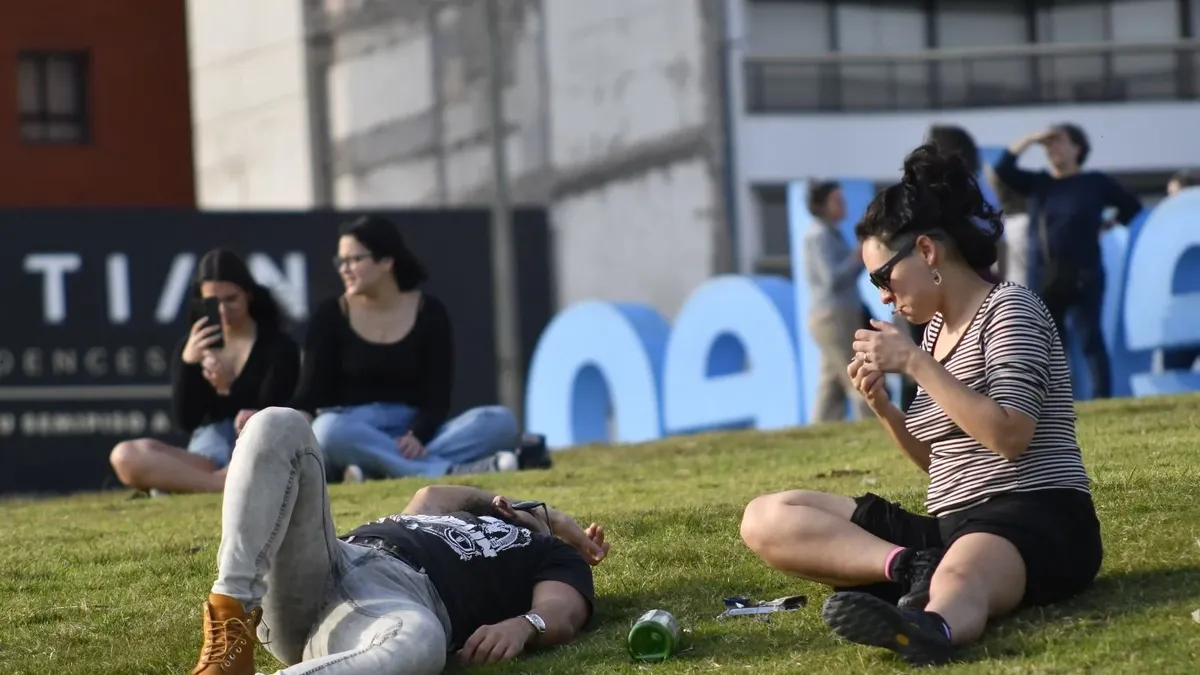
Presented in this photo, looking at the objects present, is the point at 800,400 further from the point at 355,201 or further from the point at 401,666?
the point at 355,201

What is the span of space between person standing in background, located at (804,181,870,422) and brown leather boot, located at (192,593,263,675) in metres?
10.3

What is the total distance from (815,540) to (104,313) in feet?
53.8

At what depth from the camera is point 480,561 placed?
20.3ft

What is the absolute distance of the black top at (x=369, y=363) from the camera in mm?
11148

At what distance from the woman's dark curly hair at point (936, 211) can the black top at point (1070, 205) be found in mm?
7579

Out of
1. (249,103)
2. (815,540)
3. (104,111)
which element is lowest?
(815,540)

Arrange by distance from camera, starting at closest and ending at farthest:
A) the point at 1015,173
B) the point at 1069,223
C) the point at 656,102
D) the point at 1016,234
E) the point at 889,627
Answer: the point at 889,627
the point at 1069,223
the point at 1015,173
the point at 1016,234
the point at 656,102

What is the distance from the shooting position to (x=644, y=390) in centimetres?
1969

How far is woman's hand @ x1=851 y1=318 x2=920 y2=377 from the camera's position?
5602 millimetres

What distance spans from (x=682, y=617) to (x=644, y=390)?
13331 mm

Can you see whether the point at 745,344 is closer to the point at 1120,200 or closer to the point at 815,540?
the point at 1120,200

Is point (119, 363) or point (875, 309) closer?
point (875, 309)

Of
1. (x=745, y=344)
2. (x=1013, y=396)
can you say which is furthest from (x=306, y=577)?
(x=745, y=344)

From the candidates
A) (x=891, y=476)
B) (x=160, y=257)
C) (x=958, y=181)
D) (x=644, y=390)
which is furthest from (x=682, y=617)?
(x=160, y=257)
